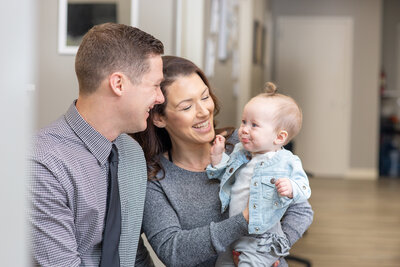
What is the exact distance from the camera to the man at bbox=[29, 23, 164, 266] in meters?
1.32

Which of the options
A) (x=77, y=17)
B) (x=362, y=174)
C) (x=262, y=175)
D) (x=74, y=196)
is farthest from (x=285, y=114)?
(x=362, y=174)

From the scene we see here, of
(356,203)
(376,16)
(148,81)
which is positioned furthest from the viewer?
(376,16)

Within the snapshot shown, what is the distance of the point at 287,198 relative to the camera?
1.54 m

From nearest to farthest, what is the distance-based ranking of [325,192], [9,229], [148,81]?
[9,229] → [148,81] → [325,192]

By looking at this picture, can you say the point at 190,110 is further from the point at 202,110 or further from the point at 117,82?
the point at 117,82

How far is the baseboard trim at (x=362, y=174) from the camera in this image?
8664 millimetres

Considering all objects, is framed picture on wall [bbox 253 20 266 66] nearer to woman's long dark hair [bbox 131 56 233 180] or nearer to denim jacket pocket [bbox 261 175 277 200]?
woman's long dark hair [bbox 131 56 233 180]

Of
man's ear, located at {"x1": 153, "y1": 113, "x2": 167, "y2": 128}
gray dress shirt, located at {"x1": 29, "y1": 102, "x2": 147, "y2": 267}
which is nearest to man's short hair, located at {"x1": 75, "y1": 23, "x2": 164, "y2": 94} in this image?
gray dress shirt, located at {"x1": 29, "y1": 102, "x2": 147, "y2": 267}

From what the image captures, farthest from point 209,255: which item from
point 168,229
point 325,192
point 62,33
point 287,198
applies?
point 325,192

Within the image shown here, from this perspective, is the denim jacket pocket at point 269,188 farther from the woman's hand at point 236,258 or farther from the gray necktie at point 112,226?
the gray necktie at point 112,226

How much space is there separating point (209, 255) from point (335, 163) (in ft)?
24.5

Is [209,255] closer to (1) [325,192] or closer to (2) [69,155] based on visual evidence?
(2) [69,155]

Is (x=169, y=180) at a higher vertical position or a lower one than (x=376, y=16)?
lower

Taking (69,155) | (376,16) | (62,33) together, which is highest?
(376,16)
